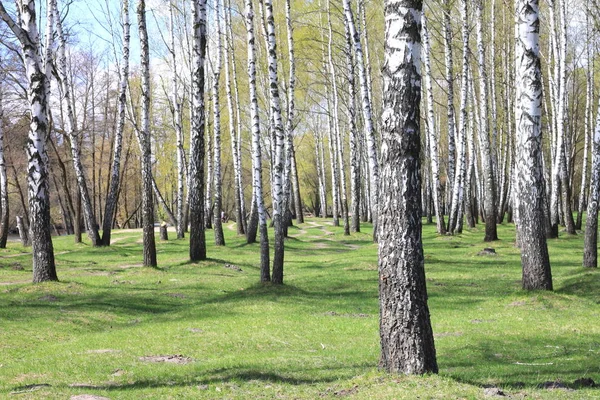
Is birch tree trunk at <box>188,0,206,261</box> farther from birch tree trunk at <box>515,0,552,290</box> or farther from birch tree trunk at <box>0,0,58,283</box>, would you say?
birch tree trunk at <box>515,0,552,290</box>

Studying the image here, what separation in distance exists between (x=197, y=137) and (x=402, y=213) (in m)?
13.3

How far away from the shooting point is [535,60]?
42.0 feet

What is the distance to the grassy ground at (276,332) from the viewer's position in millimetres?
7160

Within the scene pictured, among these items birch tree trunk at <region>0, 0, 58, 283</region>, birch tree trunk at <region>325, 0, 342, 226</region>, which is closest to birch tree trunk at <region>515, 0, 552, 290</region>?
birch tree trunk at <region>0, 0, 58, 283</region>

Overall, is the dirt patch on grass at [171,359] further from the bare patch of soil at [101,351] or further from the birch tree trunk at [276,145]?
the birch tree trunk at [276,145]

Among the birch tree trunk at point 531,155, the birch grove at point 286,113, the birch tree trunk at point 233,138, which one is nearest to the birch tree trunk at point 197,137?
the birch grove at point 286,113

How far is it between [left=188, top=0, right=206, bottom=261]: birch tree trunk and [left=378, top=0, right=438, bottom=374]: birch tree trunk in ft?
41.5

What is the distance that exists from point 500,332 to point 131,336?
6243mm

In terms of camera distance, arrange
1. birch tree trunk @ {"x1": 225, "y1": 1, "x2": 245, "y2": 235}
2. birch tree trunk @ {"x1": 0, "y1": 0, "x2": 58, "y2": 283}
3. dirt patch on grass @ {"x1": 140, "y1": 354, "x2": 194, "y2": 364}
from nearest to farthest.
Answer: dirt patch on grass @ {"x1": 140, "y1": 354, "x2": 194, "y2": 364}, birch tree trunk @ {"x1": 0, "y1": 0, "x2": 58, "y2": 283}, birch tree trunk @ {"x1": 225, "y1": 1, "x2": 245, "y2": 235}

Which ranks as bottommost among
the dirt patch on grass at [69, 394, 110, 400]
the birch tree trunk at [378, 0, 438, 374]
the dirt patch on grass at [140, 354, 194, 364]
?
the dirt patch on grass at [140, 354, 194, 364]

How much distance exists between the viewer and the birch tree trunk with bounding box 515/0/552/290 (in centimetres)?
1266

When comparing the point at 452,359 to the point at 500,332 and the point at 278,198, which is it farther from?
the point at 278,198

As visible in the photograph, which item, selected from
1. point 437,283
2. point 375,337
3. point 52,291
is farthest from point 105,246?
point 375,337

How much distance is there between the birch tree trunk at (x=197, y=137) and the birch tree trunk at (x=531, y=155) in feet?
31.5
